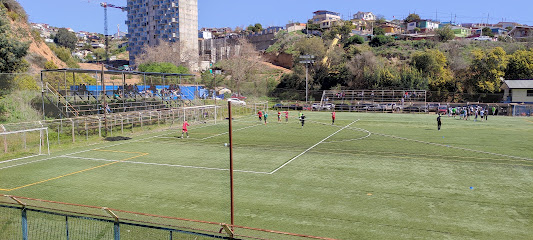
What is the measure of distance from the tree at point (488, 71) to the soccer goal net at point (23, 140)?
70.7 meters

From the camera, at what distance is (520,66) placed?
2815 inches

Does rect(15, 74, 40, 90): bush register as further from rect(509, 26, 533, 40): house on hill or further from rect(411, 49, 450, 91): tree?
rect(509, 26, 533, 40): house on hill

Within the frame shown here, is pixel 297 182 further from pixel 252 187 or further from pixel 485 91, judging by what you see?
pixel 485 91

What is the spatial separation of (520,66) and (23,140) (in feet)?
264

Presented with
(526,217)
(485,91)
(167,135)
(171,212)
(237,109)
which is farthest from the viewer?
(485,91)

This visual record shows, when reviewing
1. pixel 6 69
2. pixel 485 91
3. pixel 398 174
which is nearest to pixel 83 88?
pixel 6 69

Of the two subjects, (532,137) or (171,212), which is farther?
(532,137)

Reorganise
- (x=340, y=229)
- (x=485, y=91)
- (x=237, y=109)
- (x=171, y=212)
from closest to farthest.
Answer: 1. (x=340, y=229)
2. (x=171, y=212)
3. (x=237, y=109)
4. (x=485, y=91)

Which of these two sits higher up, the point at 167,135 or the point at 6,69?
the point at 6,69

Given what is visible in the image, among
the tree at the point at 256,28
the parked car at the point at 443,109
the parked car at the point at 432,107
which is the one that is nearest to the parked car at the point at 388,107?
the parked car at the point at 432,107

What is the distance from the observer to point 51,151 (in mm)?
27359

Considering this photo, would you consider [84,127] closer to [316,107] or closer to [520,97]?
[316,107]

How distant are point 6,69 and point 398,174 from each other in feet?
138

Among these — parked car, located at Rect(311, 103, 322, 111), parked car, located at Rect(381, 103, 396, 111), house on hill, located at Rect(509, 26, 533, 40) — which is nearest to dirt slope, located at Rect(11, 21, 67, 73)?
parked car, located at Rect(311, 103, 322, 111)
